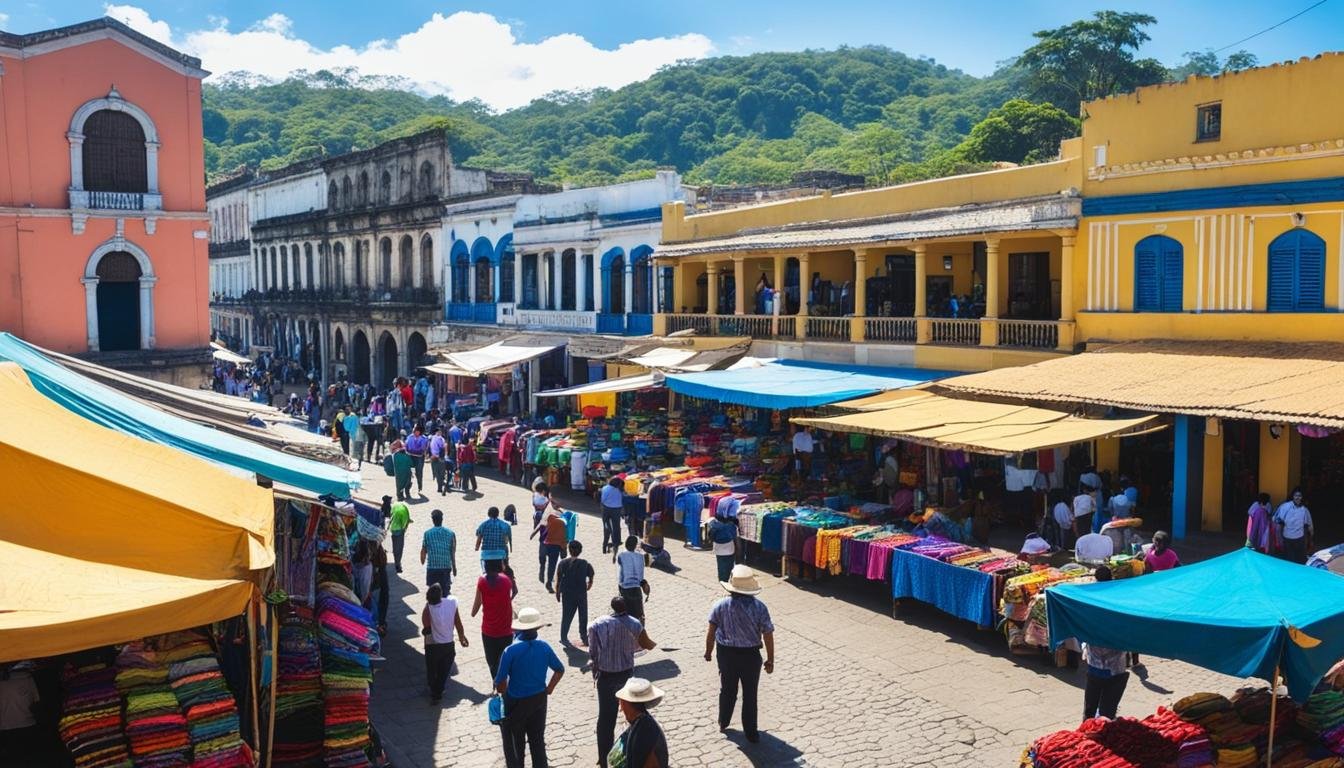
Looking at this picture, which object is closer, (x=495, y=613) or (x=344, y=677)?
(x=344, y=677)

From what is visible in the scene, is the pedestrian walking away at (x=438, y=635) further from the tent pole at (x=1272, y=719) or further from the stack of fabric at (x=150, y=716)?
the tent pole at (x=1272, y=719)

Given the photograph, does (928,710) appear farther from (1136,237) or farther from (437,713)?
(1136,237)

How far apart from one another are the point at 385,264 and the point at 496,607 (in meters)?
32.5

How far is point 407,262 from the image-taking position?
3981cm

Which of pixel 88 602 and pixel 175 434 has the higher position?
pixel 175 434

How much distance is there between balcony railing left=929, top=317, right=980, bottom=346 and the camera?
19.7 meters

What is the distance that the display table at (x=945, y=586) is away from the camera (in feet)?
39.7

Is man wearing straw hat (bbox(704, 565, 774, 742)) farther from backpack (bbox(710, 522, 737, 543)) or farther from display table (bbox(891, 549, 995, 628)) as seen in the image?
backpack (bbox(710, 522, 737, 543))

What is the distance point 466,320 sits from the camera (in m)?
35.8

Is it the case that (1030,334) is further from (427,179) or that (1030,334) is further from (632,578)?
(427,179)

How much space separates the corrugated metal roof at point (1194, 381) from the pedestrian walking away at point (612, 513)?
537 cm

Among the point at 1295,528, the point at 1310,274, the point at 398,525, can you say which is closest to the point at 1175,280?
the point at 1310,274

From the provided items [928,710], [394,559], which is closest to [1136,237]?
[928,710]

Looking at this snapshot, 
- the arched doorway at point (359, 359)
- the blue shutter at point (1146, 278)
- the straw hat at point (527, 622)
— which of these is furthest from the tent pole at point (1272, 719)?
the arched doorway at point (359, 359)
